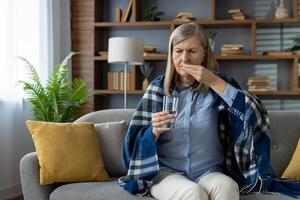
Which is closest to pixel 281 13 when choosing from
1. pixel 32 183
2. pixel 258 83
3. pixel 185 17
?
pixel 258 83

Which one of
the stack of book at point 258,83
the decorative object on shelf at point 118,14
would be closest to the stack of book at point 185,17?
the decorative object on shelf at point 118,14

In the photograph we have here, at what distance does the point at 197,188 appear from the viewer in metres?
1.89

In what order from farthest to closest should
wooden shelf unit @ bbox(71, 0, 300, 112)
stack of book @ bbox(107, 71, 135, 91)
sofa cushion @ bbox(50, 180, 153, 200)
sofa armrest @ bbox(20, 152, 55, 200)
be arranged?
stack of book @ bbox(107, 71, 135, 91)
wooden shelf unit @ bbox(71, 0, 300, 112)
sofa armrest @ bbox(20, 152, 55, 200)
sofa cushion @ bbox(50, 180, 153, 200)

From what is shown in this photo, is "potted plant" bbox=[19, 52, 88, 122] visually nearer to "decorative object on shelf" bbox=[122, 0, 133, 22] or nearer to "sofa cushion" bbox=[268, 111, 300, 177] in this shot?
"decorative object on shelf" bbox=[122, 0, 133, 22]

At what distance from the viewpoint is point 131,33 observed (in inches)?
199

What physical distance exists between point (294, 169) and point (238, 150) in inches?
16.6

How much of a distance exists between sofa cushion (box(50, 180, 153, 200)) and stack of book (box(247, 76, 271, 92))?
2528 millimetres

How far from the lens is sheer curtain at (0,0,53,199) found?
3.84 m

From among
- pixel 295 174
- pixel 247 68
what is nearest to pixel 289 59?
pixel 247 68

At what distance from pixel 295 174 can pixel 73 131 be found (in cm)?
122

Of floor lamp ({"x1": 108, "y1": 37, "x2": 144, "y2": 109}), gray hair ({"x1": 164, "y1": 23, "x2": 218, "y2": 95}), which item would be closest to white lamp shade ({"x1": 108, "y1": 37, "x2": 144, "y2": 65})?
floor lamp ({"x1": 108, "y1": 37, "x2": 144, "y2": 109})

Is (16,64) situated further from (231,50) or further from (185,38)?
(185,38)

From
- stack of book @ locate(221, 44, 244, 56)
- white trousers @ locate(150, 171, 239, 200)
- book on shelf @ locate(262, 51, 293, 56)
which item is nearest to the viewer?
white trousers @ locate(150, 171, 239, 200)

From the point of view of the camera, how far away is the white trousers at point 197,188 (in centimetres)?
189
